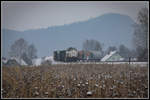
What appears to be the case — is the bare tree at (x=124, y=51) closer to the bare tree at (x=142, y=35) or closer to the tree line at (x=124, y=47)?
the tree line at (x=124, y=47)

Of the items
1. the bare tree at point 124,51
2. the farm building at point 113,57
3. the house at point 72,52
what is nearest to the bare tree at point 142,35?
the bare tree at point 124,51

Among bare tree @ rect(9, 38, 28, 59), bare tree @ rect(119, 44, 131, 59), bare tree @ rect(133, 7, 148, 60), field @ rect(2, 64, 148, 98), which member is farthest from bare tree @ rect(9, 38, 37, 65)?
bare tree @ rect(133, 7, 148, 60)

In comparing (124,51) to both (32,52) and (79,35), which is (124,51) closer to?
(79,35)

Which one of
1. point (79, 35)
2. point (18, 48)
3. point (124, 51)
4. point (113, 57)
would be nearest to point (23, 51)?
point (18, 48)

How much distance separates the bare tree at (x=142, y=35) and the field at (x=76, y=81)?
0.24m

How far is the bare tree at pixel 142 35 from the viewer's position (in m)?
2.75

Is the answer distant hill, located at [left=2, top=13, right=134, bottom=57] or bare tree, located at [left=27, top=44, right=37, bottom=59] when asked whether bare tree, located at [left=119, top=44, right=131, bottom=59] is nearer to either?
distant hill, located at [left=2, top=13, right=134, bottom=57]

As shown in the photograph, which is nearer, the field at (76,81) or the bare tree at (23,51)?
the field at (76,81)

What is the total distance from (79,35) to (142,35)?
1.03m

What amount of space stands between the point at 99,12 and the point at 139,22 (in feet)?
2.28

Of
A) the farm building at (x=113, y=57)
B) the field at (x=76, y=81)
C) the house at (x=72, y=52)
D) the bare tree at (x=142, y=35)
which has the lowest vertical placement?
the field at (x=76, y=81)

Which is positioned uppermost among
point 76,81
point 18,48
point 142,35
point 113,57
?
point 142,35

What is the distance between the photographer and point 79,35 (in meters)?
2.87

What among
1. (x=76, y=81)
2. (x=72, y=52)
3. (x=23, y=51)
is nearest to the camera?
(x=76, y=81)
